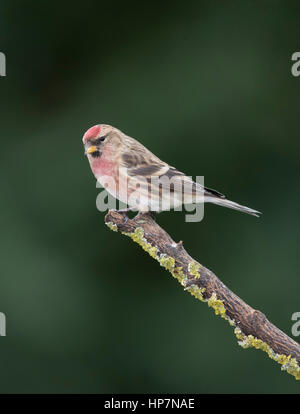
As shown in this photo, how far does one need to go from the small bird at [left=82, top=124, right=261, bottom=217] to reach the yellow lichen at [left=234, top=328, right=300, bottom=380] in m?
0.72

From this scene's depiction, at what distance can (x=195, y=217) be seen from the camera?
4473 mm

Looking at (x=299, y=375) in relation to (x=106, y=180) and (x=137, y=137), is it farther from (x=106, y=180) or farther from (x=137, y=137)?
(x=137, y=137)

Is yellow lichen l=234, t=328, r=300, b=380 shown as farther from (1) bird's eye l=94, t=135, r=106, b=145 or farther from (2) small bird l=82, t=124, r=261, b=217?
(1) bird's eye l=94, t=135, r=106, b=145

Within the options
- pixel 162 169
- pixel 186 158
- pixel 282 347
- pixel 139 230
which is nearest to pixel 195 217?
pixel 186 158

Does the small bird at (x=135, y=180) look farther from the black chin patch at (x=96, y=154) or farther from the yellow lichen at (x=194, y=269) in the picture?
the yellow lichen at (x=194, y=269)

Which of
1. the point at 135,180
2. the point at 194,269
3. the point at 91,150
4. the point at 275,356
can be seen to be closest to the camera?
the point at 275,356

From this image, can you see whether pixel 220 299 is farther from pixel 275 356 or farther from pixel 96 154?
pixel 96 154

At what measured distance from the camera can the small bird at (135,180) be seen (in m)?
3.11

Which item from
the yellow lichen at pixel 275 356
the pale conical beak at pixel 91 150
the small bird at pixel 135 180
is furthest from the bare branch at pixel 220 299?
the pale conical beak at pixel 91 150

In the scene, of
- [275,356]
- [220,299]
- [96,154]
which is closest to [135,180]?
[96,154]

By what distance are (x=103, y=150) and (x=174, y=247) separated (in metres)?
0.70

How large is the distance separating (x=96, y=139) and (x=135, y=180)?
269 millimetres

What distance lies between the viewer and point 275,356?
254 cm

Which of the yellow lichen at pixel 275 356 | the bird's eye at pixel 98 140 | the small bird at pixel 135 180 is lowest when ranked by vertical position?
the yellow lichen at pixel 275 356
